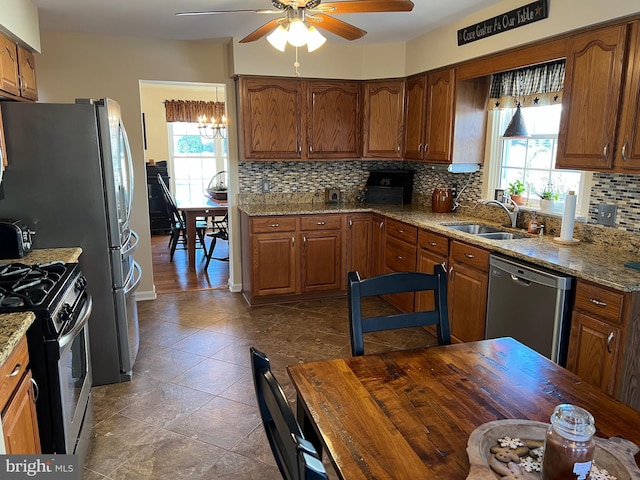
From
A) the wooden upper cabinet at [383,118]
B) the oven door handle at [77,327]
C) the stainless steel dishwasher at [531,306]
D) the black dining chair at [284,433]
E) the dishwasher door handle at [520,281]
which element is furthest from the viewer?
the wooden upper cabinet at [383,118]

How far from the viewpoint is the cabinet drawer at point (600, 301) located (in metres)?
2.14

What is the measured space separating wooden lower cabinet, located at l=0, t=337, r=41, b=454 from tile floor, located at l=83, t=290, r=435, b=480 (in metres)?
0.58

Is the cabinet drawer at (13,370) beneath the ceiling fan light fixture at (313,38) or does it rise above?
beneath

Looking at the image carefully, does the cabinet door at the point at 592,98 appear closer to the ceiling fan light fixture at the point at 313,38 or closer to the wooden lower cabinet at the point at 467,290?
the wooden lower cabinet at the point at 467,290

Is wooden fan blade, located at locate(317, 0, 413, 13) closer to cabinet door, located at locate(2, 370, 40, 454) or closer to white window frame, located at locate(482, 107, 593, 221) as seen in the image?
white window frame, located at locate(482, 107, 593, 221)

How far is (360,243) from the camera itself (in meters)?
4.54

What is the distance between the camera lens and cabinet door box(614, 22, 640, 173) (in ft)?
7.68

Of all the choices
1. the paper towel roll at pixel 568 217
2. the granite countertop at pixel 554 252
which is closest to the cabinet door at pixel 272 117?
the granite countertop at pixel 554 252

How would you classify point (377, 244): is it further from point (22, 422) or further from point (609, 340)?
point (22, 422)

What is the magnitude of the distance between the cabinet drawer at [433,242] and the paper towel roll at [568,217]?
773 millimetres

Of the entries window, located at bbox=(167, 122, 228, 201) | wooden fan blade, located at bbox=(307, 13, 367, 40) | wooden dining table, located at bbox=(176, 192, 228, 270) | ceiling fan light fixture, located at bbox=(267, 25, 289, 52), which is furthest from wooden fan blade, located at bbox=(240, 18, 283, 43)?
window, located at bbox=(167, 122, 228, 201)

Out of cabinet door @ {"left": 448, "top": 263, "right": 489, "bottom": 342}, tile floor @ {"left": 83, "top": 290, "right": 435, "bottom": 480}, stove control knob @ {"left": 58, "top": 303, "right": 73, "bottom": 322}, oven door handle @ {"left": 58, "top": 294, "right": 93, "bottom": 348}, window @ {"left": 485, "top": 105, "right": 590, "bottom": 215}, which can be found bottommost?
tile floor @ {"left": 83, "top": 290, "right": 435, "bottom": 480}

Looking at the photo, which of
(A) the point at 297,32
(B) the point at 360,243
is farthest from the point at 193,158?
(A) the point at 297,32

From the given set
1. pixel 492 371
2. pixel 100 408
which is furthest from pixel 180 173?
pixel 492 371
